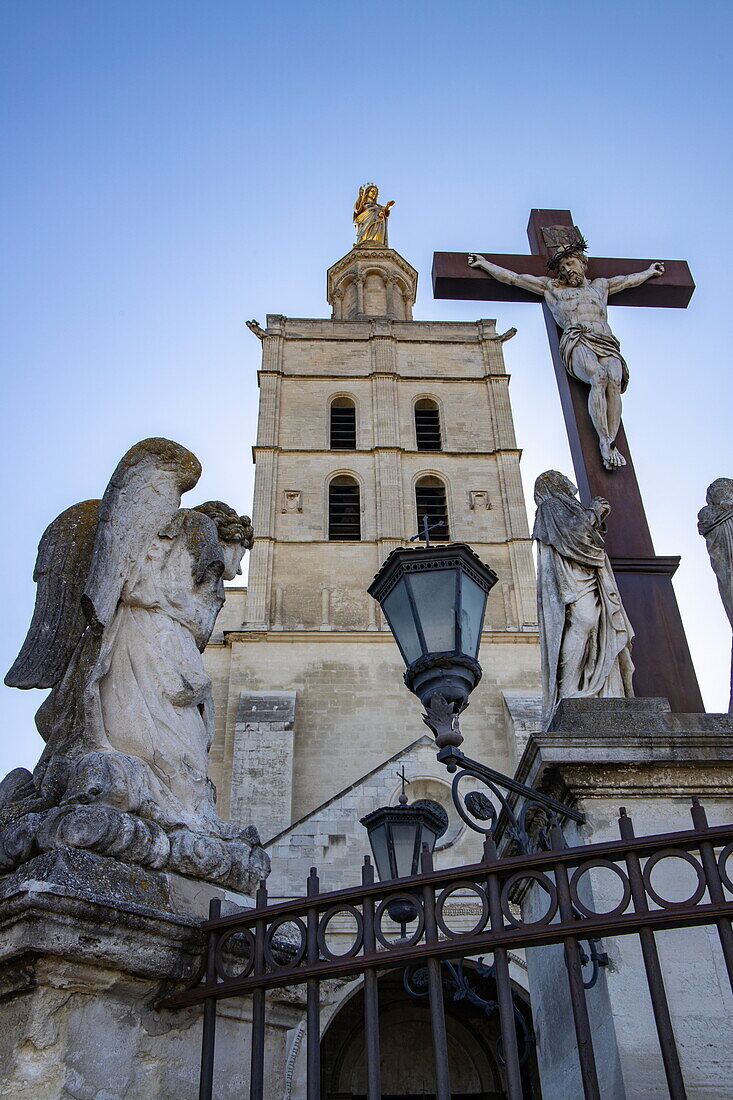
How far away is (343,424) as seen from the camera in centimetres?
2672

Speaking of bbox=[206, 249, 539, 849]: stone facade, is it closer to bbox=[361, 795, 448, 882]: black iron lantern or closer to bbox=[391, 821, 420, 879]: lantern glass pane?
bbox=[361, 795, 448, 882]: black iron lantern

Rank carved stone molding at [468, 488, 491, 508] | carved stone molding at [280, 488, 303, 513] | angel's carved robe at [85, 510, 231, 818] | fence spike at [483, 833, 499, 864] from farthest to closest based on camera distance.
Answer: carved stone molding at [468, 488, 491, 508] → carved stone molding at [280, 488, 303, 513] → angel's carved robe at [85, 510, 231, 818] → fence spike at [483, 833, 499, 864]

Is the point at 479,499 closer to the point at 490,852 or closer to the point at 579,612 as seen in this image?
the point at 579,612

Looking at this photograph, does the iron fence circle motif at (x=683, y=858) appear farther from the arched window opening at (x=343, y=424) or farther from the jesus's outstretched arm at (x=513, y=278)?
the arched window opening at (x=343, y=424)

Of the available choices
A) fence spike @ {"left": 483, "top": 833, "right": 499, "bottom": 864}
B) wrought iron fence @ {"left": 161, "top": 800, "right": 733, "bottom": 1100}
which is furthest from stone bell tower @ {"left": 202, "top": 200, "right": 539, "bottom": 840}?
fence spike @ {"left": 483, "top": 833, "right": 499, "bottom": 864}

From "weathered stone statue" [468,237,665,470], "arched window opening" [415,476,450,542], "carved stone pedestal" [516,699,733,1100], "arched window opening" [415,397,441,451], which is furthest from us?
"arched window opening" [415,397,441,451]

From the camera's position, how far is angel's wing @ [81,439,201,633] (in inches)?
127

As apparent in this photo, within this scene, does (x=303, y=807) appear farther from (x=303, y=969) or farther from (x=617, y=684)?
(x=303, y=969)

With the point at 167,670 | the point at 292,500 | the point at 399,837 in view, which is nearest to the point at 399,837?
the point at 399,837

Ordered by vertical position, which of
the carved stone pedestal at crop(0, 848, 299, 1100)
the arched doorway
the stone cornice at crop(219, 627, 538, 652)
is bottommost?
the carved stone pedestal at crop(0, 848, 299, 1100)

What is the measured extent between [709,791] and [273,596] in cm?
1912

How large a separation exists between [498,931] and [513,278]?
4.49 meters

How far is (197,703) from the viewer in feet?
10.8

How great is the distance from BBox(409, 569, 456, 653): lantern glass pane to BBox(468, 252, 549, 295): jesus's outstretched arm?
9.47 ft
